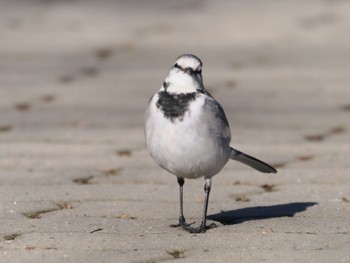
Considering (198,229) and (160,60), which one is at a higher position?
(160,60)

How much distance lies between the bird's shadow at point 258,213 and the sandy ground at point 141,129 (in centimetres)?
1

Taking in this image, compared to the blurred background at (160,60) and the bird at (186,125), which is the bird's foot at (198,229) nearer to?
the bird at (186,125)

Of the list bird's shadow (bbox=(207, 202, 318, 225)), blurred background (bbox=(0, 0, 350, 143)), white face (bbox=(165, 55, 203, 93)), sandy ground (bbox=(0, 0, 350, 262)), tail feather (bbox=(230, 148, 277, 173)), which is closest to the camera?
sandy ground (bbox=(0, 0, 350, 262))

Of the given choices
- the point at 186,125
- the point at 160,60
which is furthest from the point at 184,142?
the point at 160,60

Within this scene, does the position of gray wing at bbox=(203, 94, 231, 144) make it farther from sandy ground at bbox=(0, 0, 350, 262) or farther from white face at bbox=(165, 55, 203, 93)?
sandy ground at bbox=(0, 0, 350, 262)

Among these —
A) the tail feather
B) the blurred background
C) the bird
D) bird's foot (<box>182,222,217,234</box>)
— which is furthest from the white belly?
the blurred background

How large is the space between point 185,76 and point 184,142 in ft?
1.14

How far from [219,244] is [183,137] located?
572mm

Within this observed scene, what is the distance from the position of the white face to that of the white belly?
93 mm

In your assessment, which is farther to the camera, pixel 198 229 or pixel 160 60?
pixel 160 60

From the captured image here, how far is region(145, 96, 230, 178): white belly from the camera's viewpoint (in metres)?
5.51

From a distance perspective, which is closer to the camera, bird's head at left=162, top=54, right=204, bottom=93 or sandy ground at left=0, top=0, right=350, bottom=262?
sandy ground at left=0, top=0, right=350, bottom=262

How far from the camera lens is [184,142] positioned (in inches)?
217

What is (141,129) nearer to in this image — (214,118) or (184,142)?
(214,118)
